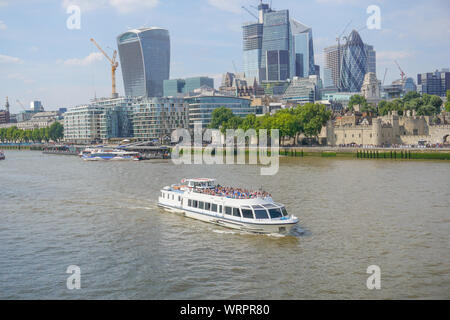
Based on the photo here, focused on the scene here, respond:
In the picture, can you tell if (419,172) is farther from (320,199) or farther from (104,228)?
(104,228)

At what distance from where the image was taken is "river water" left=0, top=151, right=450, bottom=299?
20.7m

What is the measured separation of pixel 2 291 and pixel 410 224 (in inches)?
1003

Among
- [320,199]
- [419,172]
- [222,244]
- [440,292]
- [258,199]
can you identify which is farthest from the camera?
[419,172]

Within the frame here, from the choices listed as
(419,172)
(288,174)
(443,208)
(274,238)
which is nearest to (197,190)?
(274,238)

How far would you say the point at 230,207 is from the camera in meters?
31.7

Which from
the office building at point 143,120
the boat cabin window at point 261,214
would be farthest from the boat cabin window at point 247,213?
the office building at point 143,120

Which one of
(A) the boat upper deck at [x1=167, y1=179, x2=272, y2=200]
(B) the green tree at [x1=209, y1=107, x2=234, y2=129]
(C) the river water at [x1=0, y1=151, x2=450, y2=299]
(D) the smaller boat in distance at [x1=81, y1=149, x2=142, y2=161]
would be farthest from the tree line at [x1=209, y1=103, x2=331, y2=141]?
(A) the boat upper deck at [x1=167, y1=179, x2=272, y2=200]

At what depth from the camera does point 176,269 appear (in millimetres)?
23125

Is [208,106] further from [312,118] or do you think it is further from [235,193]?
[235,193]

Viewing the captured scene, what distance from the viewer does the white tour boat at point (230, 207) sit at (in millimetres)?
29438

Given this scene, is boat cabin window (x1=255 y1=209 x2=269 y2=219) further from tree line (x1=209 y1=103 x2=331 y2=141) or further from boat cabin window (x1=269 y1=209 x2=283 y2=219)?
tree line (x1=209 y1=103 x2=331 y2=141)

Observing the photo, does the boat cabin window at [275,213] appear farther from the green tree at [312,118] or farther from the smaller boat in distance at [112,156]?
the green tree at [312,118]

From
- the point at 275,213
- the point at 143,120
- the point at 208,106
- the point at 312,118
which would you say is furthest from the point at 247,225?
the point at 143,120

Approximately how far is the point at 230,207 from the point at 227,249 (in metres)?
5.34
